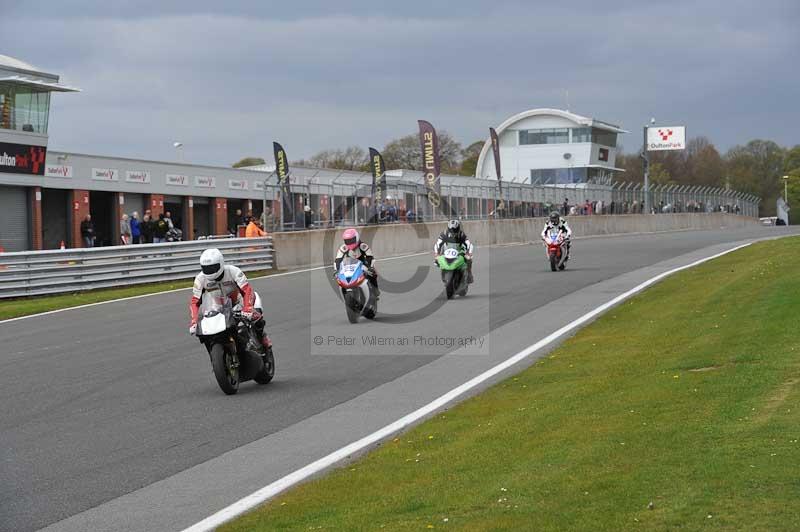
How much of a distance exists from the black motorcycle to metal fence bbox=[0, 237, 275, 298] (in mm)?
13539

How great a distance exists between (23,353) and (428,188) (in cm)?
2770

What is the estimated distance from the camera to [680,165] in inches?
5842

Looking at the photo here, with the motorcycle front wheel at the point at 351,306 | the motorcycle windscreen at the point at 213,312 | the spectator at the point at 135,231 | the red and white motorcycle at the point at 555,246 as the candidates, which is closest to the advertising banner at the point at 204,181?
the spectator at the point at 135,231

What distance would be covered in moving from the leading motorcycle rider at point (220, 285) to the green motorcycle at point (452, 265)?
30.3 feet

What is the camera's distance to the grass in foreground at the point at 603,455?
5684 millimetres

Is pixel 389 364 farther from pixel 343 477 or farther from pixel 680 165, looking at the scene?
pixel 680 165

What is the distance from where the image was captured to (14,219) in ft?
133

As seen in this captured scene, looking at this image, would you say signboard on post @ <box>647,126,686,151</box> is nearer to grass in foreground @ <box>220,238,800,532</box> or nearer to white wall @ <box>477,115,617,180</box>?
white wall @ <box>477,115,617,180</box>

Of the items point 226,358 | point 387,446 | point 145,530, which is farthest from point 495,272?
point 145,530

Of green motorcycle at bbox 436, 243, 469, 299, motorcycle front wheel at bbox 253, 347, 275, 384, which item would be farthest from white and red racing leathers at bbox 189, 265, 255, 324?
green motorcycle at bbox 436, 243, 469, 299

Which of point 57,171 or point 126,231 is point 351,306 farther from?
point 57,171

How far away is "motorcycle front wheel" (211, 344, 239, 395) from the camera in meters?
11.1

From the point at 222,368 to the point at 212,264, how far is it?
1060mm

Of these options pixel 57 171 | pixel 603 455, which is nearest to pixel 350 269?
pixel 603 455
